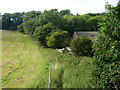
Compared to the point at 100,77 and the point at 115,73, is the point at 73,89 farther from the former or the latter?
the point at 115,73

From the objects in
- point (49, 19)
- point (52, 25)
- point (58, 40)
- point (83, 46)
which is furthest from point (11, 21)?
point (83, 46)

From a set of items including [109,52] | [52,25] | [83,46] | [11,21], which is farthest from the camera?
[11,21]

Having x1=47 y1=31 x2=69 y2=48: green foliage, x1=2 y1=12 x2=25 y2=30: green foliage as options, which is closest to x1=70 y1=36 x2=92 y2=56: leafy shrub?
x1=47 y1=31 x2=69 y2=48: green foliage

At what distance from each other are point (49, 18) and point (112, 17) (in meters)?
44.0

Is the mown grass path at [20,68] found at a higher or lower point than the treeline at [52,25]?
lower

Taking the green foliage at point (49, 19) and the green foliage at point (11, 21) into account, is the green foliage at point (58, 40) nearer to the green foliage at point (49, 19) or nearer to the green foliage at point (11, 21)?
the green foliage at point (49, 19)

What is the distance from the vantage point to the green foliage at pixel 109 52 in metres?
5.11

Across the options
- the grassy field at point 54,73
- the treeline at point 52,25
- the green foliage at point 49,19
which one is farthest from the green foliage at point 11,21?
the grassy field at point 54,73

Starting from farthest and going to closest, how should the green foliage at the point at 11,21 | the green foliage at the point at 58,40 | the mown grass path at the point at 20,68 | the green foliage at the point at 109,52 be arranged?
the green foliage at the point at 11,21 < the green foliage at the point at 58,40 < the mown grass path at the point at 20,68 < the green foliage at the point at 109,52

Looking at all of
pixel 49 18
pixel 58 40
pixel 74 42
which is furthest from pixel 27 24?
pixel 74 42

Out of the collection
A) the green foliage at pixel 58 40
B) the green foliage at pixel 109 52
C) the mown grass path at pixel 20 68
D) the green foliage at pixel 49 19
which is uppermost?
the green foliage at pixel 49 19

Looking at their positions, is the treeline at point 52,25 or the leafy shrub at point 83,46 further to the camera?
the treeline at point 52,25

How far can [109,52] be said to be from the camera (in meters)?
5.29

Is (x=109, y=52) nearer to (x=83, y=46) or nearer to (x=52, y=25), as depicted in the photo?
(x=83, y=46)
